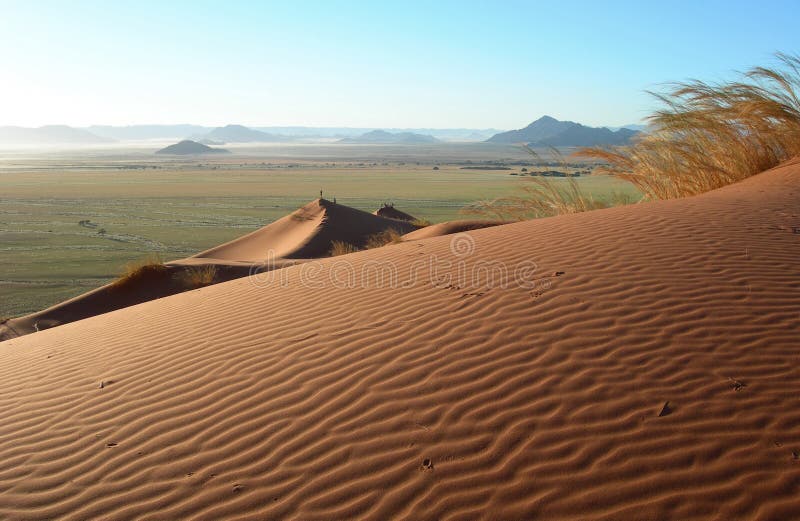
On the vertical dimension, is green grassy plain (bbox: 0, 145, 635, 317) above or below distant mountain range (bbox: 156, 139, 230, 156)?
below

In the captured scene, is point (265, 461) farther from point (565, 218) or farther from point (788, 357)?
point (565, 218)

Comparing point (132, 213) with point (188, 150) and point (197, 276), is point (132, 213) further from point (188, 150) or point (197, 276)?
point (188, 150)

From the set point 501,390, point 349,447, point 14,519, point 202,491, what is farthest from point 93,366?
point 501,390

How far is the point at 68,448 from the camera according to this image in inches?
156

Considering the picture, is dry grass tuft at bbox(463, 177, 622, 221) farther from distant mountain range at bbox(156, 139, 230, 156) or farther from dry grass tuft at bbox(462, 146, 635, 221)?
distant mountain range at bbox(156, 139, 230, 156)

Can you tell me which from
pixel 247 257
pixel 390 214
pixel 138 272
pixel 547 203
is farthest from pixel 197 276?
pixel 390 214

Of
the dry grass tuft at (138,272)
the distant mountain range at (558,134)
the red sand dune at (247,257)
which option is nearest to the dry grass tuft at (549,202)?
the red sand dune at (247,257)

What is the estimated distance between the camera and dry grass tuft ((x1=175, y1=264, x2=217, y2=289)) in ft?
40.5

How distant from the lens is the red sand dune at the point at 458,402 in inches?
118

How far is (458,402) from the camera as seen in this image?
12.2 ft

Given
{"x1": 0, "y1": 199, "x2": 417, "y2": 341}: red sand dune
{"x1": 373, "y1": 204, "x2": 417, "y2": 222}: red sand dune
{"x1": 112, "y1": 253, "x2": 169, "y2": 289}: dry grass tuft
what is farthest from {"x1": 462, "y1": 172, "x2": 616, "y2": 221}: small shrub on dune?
{"x1": 373, "y1": 204, "x2": 417, "y2": 222}: red sand dune

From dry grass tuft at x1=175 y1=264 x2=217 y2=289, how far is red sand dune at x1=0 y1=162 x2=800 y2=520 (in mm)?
5793

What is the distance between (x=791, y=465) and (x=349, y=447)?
7.02 feet

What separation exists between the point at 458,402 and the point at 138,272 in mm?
10874
